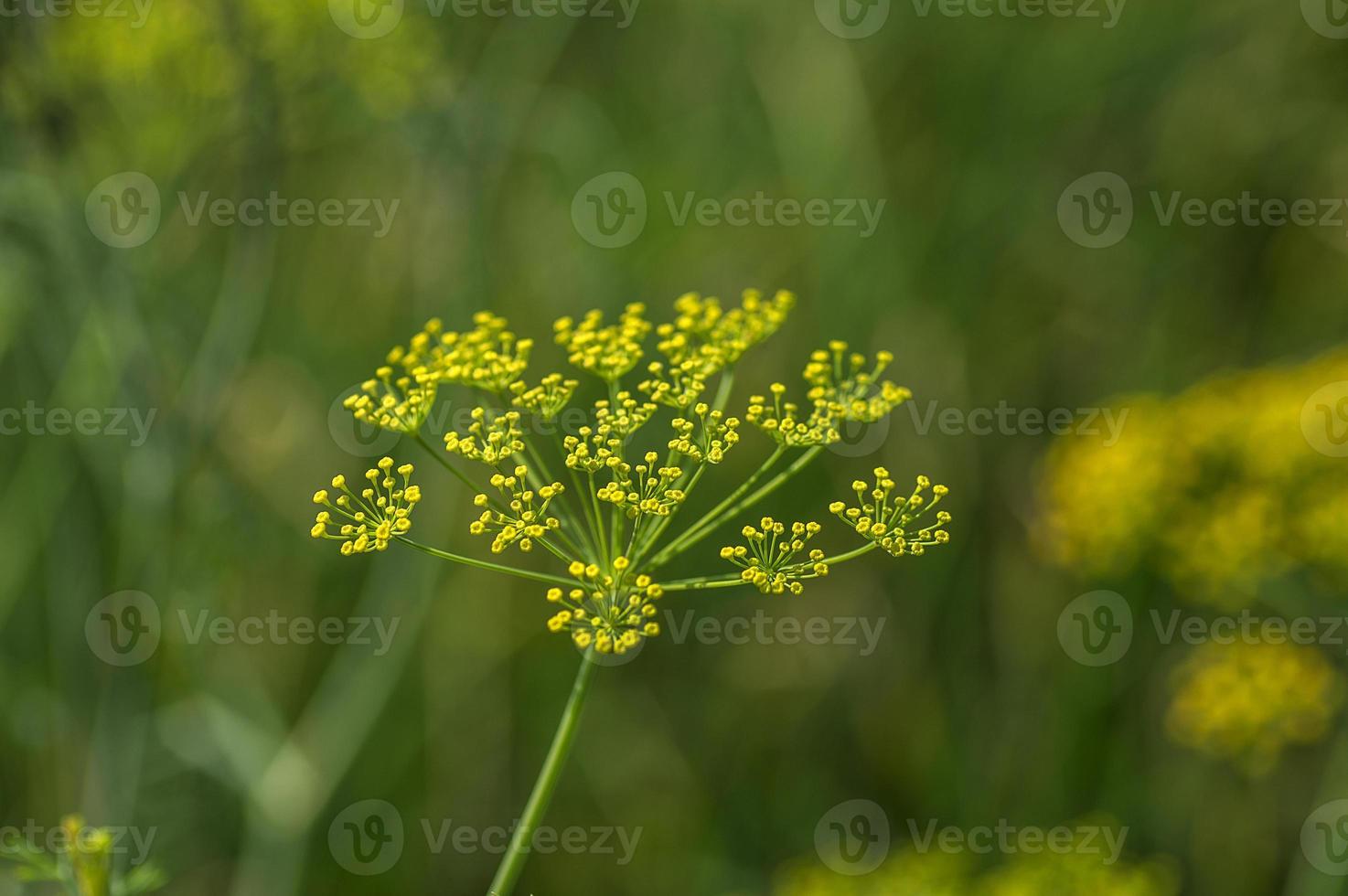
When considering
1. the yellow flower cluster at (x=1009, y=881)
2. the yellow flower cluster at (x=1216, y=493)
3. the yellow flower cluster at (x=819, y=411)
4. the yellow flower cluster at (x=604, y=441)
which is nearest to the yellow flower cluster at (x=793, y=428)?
the yellow flower cluster at (x=819, y=411)

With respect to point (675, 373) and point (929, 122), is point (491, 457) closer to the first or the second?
point (675, 373)

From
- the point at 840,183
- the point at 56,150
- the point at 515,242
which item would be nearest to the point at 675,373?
the point at 56,150

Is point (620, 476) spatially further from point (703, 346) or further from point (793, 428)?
point (703, 346)

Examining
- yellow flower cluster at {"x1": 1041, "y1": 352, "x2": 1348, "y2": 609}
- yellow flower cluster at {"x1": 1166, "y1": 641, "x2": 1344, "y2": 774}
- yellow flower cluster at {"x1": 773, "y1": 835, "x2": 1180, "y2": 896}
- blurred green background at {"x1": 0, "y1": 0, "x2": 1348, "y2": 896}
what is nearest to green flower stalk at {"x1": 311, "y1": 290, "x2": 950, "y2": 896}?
yellow flower cluster at {"x1": 773, "y1": 835, "x2": 1180, "y2": 896}

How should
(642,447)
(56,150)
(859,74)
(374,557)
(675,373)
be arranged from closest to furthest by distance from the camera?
(675,373)
(56,150)
(374,557)
(642,447)
(859,74)

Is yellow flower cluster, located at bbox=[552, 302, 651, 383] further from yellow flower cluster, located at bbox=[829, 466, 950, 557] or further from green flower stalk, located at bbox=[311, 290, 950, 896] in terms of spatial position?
yellow flower cluster, located at bbox=[829, 466, 950, 557]

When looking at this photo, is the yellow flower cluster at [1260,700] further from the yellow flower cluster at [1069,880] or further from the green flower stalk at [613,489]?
the green flower stalk at [613,489]
